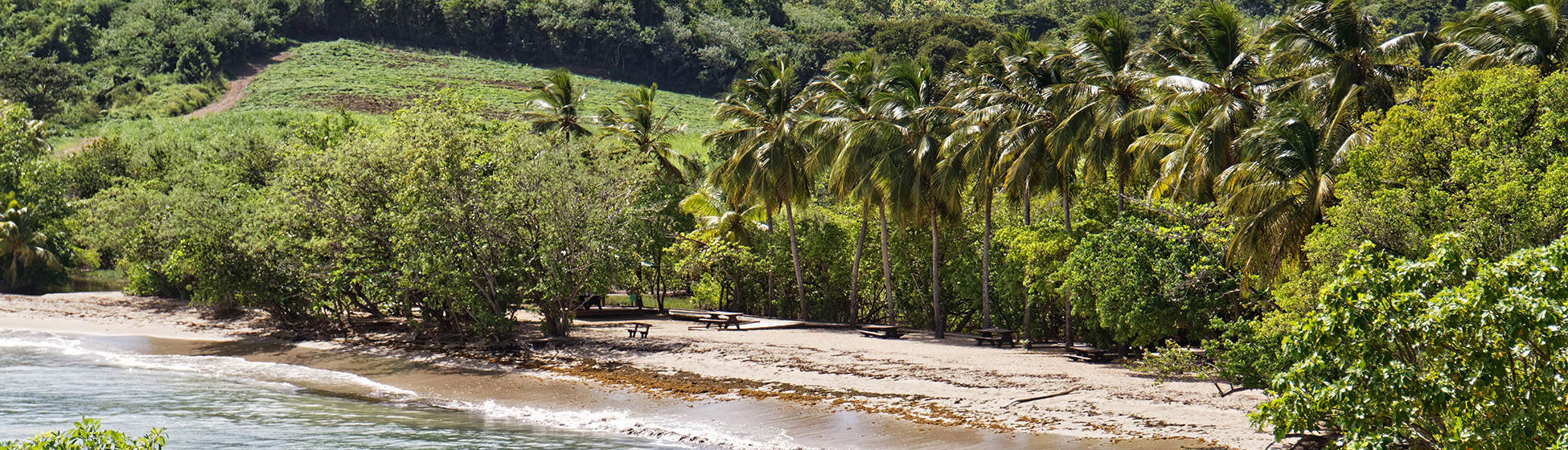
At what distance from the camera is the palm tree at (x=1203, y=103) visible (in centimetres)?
2011

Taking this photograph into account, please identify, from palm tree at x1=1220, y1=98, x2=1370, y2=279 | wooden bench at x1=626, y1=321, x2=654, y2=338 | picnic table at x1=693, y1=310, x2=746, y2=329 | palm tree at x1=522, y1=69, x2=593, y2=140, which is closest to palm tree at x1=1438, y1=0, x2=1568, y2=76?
→ palm tree at x1=1220, y1=98, x2=1370, y2=279

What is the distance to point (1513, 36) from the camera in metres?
16.7

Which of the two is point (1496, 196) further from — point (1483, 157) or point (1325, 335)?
point (1325, 335)

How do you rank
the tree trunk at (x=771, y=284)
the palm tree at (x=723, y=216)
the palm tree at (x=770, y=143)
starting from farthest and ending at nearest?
the palm tree at (x=723, y=216)
the tree trunk at (x=771, y=284)
the palm tree at (x=770, y=143)

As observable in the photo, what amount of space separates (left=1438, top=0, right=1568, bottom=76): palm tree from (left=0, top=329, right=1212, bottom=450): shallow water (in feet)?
26.3

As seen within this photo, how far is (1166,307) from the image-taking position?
20000mm

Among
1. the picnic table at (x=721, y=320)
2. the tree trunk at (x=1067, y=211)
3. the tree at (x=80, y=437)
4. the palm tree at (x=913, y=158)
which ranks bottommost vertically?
the tree at (x=80, y=437)

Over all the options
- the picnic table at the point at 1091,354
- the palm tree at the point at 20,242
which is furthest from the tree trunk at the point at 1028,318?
the palm tree at the point at 20,242

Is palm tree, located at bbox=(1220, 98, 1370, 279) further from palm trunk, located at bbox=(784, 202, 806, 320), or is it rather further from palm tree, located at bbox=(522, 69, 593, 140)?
palm tree, located at bbox=(522, 69, 593, 140)

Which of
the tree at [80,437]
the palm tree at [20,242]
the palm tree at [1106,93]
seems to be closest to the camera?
the tree at [80,437]

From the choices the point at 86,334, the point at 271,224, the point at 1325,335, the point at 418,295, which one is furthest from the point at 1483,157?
the point at 86,334

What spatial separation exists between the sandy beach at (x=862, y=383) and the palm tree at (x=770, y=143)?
172 inches

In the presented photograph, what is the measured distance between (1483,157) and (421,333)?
25.5m

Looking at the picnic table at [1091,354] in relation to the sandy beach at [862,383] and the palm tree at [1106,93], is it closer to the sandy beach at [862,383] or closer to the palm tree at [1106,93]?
the sandy beach at [862,383]
